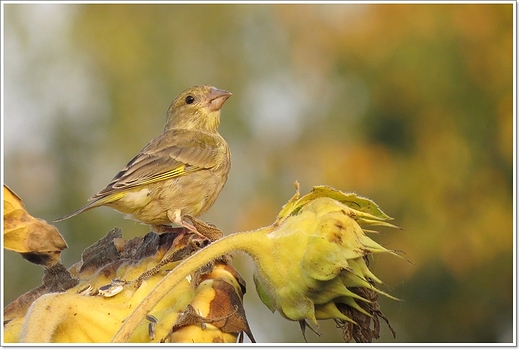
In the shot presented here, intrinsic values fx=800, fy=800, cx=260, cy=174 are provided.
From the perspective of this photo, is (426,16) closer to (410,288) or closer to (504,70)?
(504,70)

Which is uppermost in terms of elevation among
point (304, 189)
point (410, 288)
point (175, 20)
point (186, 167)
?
point (175, 20)

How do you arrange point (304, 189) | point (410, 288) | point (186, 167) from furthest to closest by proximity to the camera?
point (304, 189) < point (410, 288) < point (186, 167)

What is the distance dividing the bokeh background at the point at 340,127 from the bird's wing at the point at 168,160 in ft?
6.15

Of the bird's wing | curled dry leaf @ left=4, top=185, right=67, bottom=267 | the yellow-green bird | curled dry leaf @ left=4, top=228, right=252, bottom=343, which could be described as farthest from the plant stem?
the bird's wing

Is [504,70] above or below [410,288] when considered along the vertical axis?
above

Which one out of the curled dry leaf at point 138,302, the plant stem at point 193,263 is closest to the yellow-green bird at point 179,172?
the curled dry leaf at point 138,302

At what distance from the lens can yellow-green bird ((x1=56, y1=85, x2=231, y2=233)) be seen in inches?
190

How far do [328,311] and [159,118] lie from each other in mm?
6805

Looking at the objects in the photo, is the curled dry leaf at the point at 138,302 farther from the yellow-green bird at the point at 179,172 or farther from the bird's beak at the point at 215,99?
the bird's beak at the point at 215,99

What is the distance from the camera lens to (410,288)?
7.23 meters

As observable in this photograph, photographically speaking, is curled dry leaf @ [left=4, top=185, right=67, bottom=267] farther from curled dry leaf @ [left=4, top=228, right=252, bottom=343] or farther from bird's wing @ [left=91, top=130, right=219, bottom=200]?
bird's wing @ [left=91, top=130, right=219, bottom=200]

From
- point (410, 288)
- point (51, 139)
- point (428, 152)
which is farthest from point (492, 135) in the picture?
point (51, 139)

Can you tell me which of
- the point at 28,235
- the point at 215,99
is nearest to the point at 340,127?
the point at 215,99

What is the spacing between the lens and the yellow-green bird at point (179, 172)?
4828 mm
